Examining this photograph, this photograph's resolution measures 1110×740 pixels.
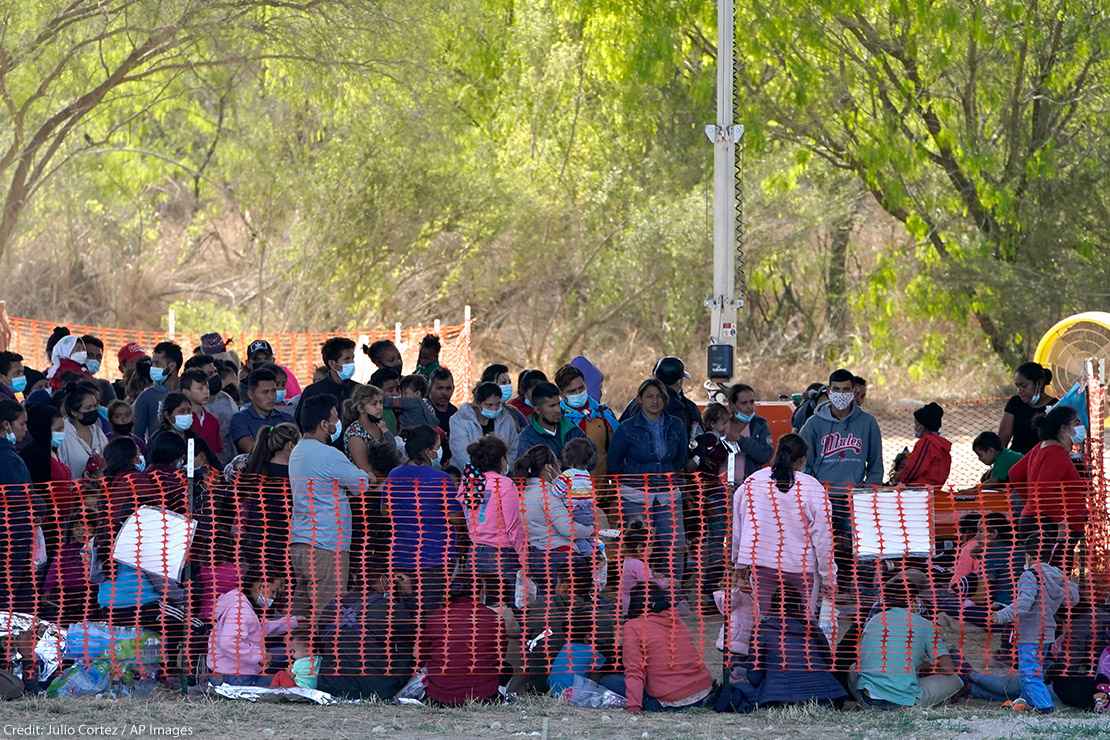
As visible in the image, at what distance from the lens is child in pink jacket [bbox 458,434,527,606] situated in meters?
10.1

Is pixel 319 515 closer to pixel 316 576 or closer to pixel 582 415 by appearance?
pixel 316 576

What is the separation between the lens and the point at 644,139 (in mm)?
30484

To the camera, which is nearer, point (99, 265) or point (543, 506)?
point (543, 506)

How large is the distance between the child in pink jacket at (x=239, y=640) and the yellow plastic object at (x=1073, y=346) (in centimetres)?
1156

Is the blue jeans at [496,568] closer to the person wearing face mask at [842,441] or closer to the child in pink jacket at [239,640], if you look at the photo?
the child in pink jacket at [239,640]

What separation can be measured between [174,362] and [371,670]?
13.8ft

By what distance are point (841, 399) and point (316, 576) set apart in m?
3.84

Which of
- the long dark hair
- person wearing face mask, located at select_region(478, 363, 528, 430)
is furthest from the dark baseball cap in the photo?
the long dark hair

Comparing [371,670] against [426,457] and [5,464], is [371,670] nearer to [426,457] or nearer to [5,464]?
[426,457]

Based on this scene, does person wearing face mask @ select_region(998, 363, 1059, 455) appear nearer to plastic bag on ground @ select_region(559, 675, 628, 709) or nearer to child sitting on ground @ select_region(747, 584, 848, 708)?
child sitting on ground @ select_region(747, 584, 848, 708)

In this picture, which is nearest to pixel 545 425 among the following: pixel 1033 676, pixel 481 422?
pixel 481 422

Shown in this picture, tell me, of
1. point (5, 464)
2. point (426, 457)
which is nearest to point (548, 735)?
point (426, 457)

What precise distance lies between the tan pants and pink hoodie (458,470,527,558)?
0.73m

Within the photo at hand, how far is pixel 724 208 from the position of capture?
14898mm
